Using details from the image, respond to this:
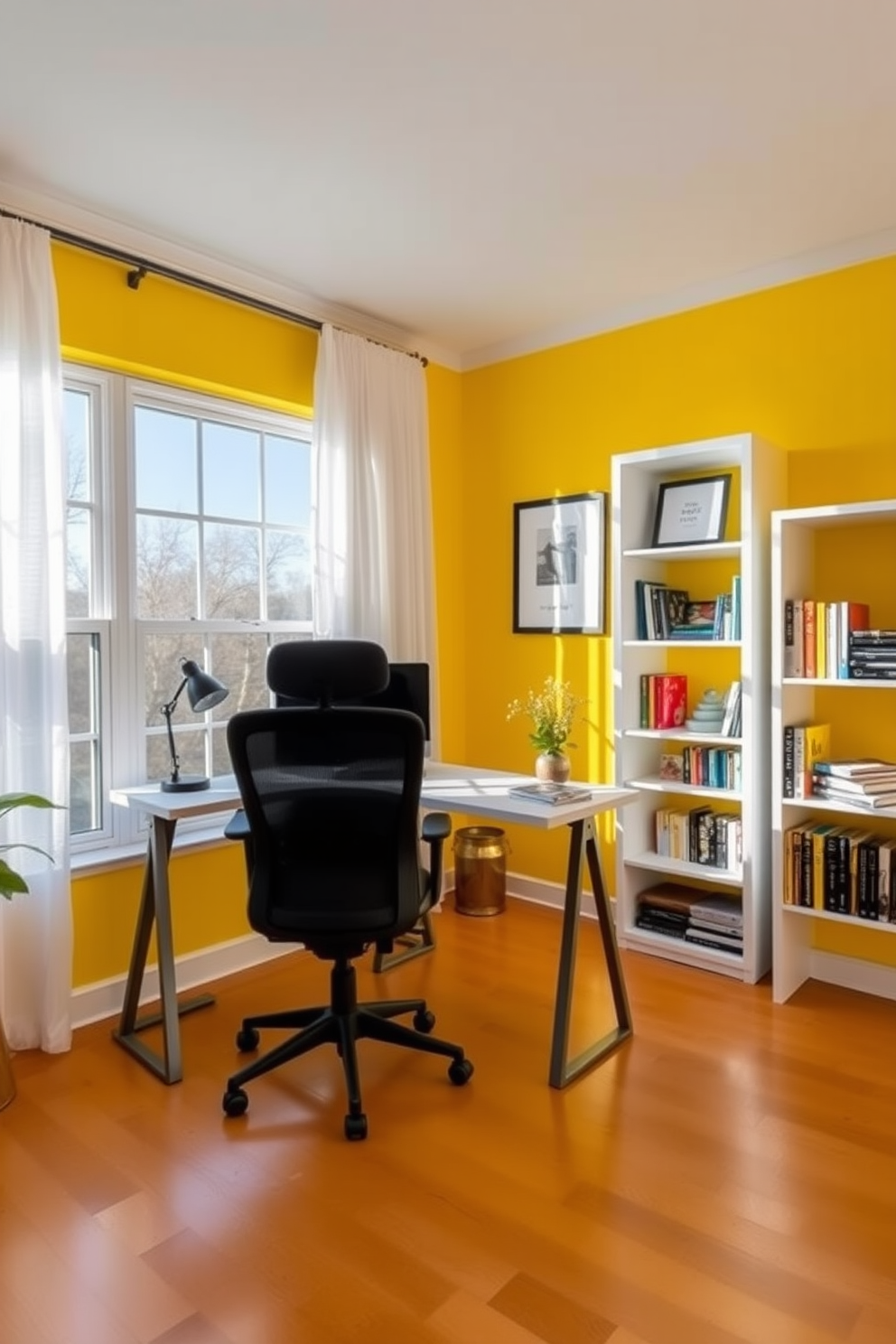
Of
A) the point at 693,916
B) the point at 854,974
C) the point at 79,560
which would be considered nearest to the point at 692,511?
the point at 693,916

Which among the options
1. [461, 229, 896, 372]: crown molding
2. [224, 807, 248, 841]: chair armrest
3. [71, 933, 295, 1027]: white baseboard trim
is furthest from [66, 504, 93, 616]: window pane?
[461, 229, 896, 372]: crown molding

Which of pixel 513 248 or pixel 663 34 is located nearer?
pixel 663 34

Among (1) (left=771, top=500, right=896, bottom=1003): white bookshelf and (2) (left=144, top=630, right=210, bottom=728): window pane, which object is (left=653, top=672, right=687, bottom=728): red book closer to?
(1) (left=771, top=500, right=896, bottom=1003): white bookshelf

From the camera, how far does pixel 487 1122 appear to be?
7.13 ft

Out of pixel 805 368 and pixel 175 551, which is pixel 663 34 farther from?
pixel 175 551

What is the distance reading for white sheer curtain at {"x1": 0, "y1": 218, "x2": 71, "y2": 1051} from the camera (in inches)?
96.7

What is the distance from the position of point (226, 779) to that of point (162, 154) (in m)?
1.97

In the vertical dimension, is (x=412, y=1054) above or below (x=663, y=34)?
below

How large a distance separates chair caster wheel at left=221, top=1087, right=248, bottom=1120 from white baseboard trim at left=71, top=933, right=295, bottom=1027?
804 mm

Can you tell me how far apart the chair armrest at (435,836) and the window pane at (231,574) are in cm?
131

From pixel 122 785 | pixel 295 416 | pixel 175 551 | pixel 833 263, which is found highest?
pixel 833 263

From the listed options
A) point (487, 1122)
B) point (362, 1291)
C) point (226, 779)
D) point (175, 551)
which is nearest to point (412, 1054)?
point (487, 1122)

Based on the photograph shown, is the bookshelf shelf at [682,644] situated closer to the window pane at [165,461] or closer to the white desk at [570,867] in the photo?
the white desk at [570,867]

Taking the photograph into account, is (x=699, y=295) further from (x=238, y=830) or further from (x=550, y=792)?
(x=238, y=830)
